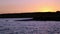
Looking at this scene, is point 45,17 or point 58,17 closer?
point 58,17

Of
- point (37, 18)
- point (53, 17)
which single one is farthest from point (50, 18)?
point (37, 18)

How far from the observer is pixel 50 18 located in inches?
558

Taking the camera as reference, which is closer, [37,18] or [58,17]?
[58,17]

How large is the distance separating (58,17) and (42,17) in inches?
76.2

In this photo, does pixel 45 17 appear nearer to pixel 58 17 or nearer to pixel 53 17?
pixel 53 17

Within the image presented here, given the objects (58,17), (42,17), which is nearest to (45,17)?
(42,17)

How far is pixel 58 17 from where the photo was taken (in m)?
12.9

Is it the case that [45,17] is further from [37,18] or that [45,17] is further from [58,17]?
[58,17]

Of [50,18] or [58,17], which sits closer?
[58,17]

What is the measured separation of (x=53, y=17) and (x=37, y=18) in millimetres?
1613

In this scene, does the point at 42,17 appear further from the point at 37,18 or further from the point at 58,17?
the point at 58,17

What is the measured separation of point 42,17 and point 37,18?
51 cm

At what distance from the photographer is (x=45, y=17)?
14625mm

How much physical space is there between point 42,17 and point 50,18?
2.61 ft
